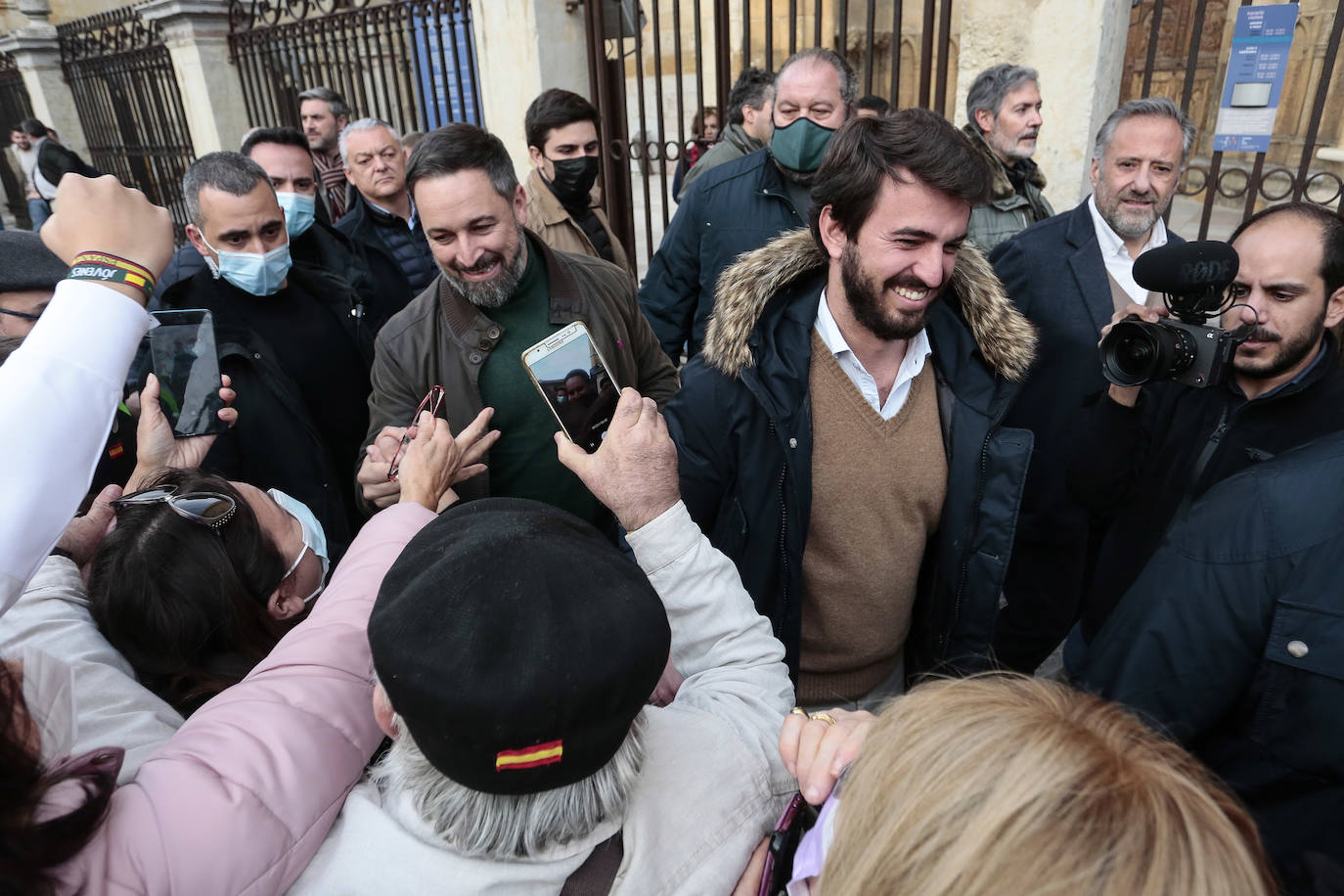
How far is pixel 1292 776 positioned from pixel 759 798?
0.95 meters

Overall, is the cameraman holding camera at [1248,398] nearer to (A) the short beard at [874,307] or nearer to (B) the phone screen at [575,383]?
(A) the short beard at [874,307]

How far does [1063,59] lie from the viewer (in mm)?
3650

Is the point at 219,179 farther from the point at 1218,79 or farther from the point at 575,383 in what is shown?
the point at 1218,79

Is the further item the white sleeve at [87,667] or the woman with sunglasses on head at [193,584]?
the woman with sunglasses on head at [193,584]

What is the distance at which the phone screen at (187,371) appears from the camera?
204 cm

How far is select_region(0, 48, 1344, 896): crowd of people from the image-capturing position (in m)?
0.77

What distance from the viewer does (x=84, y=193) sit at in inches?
40.1

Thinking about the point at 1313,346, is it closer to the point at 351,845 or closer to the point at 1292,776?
the point at 1292,776

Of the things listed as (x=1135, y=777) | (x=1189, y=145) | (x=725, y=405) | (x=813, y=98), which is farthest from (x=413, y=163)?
(x=1189, y=145)

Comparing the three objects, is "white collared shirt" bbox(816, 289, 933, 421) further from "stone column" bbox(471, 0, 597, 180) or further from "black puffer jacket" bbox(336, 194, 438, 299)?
"stone column" bbox(471, 0, 597, 180)

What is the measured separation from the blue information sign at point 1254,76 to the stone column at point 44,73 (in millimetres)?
13511

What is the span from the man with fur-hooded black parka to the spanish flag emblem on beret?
1031mm

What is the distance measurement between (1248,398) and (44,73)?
14.6 m

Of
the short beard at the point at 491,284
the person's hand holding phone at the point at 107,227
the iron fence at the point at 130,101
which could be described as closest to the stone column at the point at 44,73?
the iron fence at the point at 130,101
